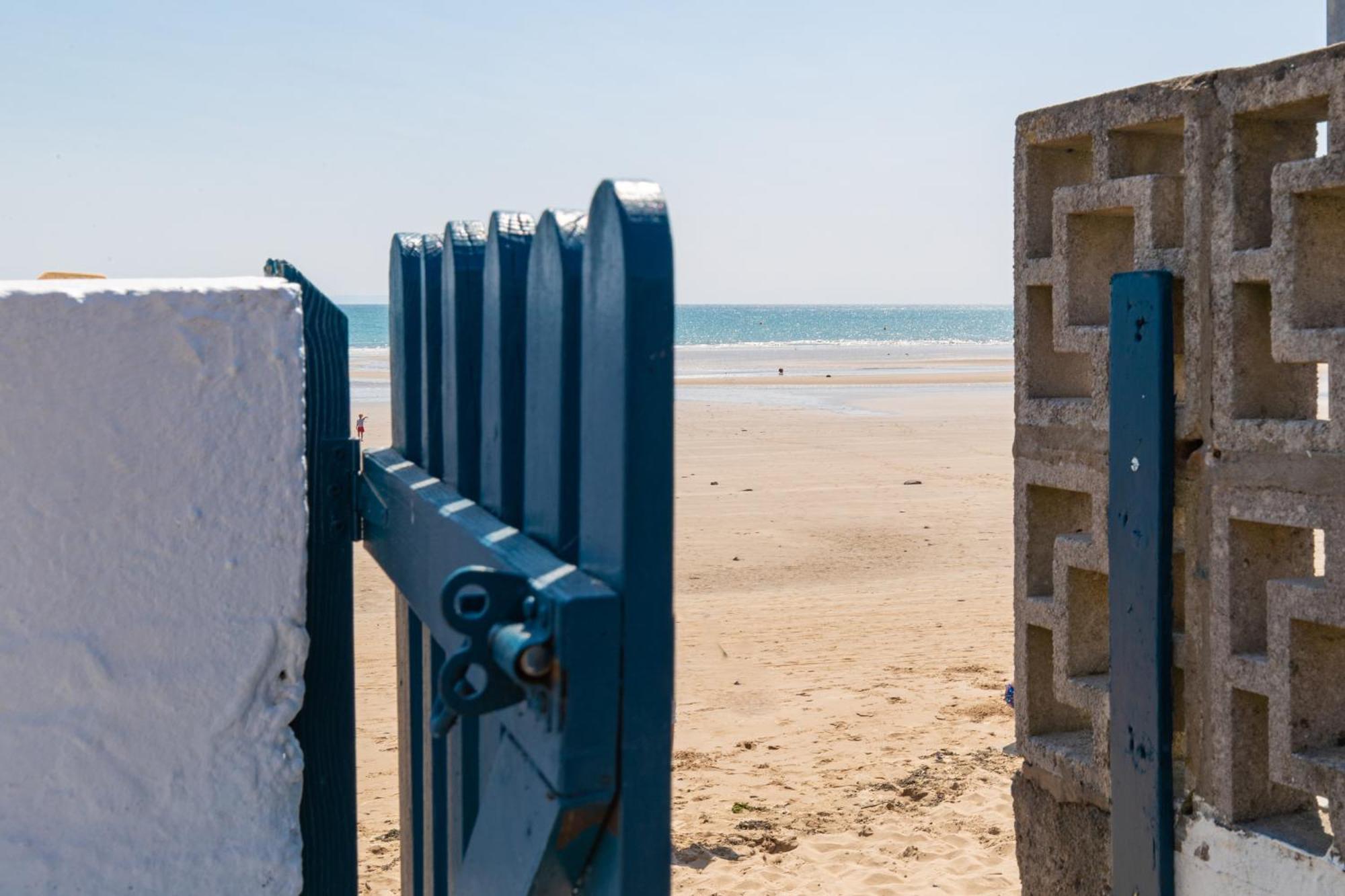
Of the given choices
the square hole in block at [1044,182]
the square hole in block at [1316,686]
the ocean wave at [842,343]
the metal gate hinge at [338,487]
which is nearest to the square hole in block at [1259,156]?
the square hole in block at [1044,182]

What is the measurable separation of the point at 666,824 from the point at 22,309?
1162mm

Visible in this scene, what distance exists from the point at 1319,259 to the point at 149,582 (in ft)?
6.40

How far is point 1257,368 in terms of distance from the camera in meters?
2.32

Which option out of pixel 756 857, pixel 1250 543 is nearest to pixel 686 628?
pixel 756 857

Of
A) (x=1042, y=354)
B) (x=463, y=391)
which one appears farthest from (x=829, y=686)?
(x=463, y=391)

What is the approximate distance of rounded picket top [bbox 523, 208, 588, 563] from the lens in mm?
1324

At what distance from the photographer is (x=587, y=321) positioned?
1.24 m

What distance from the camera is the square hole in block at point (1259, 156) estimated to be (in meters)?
2.28

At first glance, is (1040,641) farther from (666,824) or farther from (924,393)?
(924,393)

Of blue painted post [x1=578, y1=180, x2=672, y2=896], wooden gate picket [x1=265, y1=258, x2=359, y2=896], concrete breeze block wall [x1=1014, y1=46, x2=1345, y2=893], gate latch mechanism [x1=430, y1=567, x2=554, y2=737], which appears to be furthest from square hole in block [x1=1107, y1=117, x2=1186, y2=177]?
gate latch mechanism [x1=430, y1=567, x2=554, y2=737]

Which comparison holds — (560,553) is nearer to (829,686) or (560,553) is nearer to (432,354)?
(432,354)

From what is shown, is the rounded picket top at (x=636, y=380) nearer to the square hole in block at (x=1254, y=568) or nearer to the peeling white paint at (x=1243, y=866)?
the square hole in block at (x=1254, y=568)

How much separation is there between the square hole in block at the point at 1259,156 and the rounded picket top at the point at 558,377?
145cm

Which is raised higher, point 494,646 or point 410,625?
point 494,646
